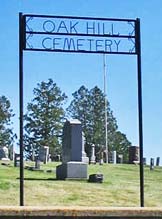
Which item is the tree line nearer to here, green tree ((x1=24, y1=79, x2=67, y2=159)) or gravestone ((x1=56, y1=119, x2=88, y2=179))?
green tree ((x1=24, y1=79, x2=67, y2=159))

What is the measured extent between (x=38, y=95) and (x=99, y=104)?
10.3 meters

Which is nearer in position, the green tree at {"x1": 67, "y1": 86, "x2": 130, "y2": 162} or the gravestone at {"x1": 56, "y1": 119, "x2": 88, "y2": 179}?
the gravestone at {"x1": 56, "y1": 119, "x2": 88, "y2": 179}

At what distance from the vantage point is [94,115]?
74.1 meters

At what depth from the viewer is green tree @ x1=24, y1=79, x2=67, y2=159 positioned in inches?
2628

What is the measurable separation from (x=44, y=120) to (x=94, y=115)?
9.52 meters

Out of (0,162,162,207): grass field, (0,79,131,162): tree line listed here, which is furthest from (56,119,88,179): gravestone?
(0,79,131,162): tree line

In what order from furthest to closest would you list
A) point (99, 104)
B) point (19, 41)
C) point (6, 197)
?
point (99, 104), point (6, 197), point (19, 41)

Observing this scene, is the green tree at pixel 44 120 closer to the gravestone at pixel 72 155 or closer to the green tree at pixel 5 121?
the green tree at pixel 5 121

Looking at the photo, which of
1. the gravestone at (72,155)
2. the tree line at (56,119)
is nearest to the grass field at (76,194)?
the gravestone at (72,155)

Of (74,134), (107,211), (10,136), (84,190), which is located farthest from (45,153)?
(10,136)

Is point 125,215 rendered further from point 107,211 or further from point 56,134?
point 56,134

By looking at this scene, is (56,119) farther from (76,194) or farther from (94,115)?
(76,194)

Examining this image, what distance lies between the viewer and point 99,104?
74375 millimetres

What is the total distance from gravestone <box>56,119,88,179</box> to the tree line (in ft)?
132
